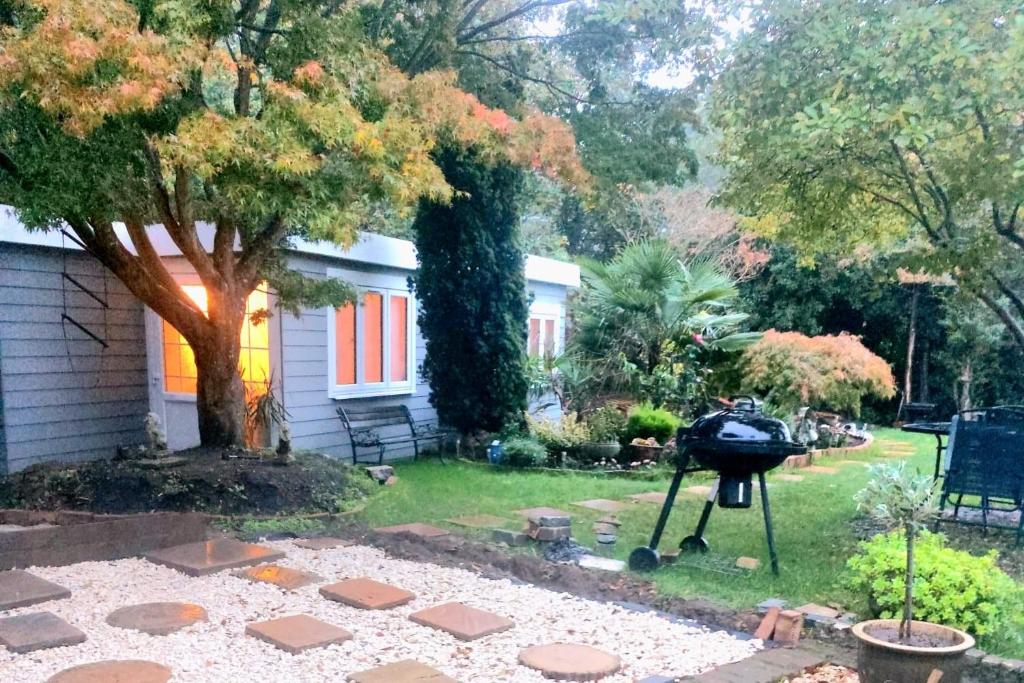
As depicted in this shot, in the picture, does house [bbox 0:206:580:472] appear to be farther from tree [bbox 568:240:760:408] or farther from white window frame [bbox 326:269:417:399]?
tree [bbox 568:240:760:408]

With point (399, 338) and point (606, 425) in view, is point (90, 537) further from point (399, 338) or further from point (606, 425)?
point (606, 425)

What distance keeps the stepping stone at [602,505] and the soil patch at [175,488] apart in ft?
6.41

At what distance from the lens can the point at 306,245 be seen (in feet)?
Answer: 26.2

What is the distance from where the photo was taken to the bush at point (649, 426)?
9367 mm

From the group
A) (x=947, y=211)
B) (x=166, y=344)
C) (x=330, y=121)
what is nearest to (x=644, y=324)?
(x=947, y=211)

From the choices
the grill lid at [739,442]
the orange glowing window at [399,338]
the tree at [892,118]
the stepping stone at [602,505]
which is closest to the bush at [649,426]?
the stepping stone at [602,505]

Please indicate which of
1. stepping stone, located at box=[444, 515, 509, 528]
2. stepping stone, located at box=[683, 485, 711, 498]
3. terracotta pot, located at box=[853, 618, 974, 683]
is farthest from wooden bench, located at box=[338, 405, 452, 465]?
terracotta pot, located at box=[853, 618, 974, 683]

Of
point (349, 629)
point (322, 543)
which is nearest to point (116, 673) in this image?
point (349, 629)

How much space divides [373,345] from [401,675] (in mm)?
6639

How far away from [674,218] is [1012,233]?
12.1 meters

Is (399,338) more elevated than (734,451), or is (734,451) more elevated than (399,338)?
(399,338)

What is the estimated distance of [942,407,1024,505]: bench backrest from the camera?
5.21 m

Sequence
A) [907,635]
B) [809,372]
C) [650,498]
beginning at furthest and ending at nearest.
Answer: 1. [809,372]
2. [650,498]
3. [907,635]

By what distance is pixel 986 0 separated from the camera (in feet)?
14.0
